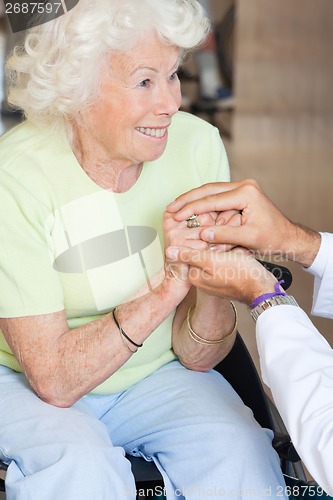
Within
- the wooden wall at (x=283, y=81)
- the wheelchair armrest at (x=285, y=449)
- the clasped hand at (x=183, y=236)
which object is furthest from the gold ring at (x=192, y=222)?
the wooden wall at (x=283, y=81)

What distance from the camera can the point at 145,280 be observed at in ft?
6.64

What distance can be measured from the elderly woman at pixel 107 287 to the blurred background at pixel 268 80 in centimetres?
595

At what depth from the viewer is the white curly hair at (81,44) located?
1.83 meters

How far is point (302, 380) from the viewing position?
1473 millimetres

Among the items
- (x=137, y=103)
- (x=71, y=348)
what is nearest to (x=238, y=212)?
(x=137, y=103)

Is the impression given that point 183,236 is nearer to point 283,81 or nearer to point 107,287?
point 107,287

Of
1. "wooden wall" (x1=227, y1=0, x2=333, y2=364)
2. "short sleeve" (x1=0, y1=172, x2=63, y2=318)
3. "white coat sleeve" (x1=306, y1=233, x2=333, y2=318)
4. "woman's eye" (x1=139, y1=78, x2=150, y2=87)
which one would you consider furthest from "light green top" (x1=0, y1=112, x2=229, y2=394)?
"wooden wall" (x1=227, y1=0, x2=333, y2=364)

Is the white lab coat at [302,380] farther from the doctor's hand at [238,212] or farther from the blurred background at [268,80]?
the blurred background at [268,80]

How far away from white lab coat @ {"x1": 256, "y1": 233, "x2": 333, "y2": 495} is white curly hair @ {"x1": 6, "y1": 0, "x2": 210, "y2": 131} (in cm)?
67

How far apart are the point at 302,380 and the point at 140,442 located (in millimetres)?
555

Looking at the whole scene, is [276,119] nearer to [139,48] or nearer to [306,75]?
[306,75]

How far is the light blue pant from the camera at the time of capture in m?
1.67

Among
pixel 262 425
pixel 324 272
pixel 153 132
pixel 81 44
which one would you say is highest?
pixel 81 44

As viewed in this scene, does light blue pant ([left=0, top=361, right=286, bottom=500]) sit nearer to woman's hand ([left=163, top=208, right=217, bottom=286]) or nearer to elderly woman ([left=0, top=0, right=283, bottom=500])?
elderly woman ([left=0, top=0, right=283, bottom=500])
